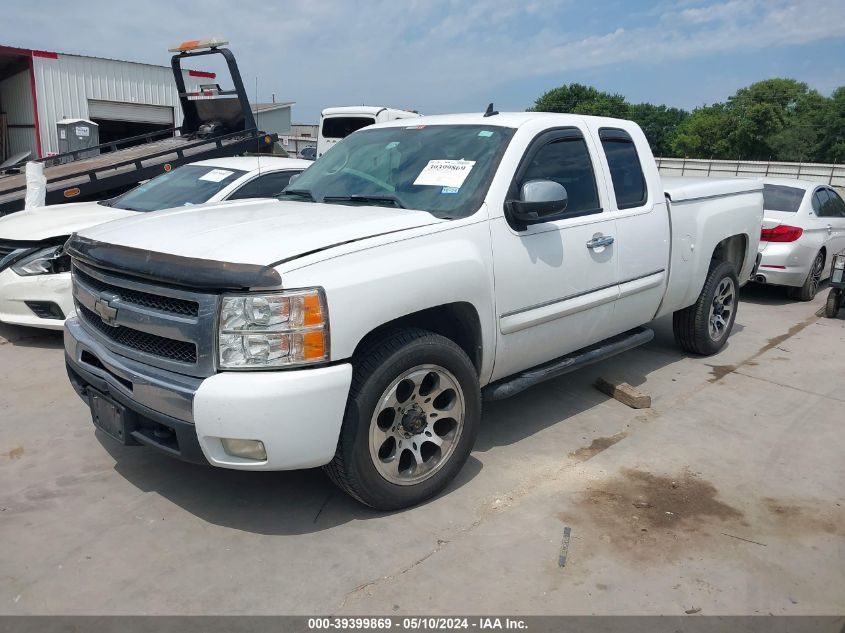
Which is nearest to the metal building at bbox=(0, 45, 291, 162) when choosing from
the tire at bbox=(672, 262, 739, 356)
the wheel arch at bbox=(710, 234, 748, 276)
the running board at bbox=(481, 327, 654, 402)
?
the wheel arch at bbox=(710, 234, 748, 276)

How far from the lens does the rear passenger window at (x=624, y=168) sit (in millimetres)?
4551

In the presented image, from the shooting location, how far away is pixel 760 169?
41031 millimetres

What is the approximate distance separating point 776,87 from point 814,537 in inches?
3829

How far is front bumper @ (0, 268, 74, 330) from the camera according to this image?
569 cm

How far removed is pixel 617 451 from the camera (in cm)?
416

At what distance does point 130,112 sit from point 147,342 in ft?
74.7

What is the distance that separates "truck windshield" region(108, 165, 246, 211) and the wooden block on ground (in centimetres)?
392

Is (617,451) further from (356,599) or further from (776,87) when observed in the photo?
(776,87)

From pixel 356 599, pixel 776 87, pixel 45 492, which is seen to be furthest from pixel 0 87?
pixel 776 87

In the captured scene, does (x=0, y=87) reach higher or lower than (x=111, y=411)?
higher

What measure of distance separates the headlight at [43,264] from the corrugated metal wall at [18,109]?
1758 centimetres

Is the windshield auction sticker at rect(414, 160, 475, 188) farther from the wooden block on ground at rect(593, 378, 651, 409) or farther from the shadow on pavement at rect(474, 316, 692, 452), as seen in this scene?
the wooden block on ground at rect(593, 378, 651, 409)

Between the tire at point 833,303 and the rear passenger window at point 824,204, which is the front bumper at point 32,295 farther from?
the rear passenger window at point 824,204

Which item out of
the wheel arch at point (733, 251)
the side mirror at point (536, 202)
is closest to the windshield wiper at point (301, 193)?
the side mirror at point (536, 202)
